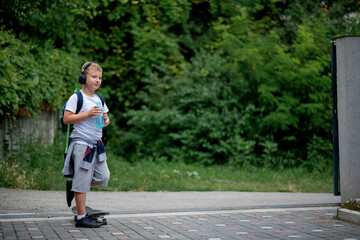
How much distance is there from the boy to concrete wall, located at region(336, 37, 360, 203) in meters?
3.19

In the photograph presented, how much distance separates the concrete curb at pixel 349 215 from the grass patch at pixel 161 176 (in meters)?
3.18

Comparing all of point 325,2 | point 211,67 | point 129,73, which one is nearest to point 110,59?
point 129,73

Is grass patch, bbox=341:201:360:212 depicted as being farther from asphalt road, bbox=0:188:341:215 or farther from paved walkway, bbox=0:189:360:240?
asphalt road, bbox=0:188:341:215

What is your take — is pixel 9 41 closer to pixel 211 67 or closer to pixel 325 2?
pixel 211 67

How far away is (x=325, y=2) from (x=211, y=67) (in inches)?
171

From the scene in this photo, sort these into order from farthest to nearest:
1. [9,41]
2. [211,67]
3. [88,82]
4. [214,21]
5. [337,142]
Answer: [214,21] → [211,67] → [9,41] → [337,142] → [88,82]

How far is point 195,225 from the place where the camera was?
5.12 metres

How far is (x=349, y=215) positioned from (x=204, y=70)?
8.00 metres

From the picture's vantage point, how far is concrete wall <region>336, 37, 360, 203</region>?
5.88m

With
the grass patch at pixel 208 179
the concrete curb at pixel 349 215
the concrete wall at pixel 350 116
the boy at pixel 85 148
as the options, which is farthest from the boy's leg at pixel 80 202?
the concrete wall at pixel 350 116

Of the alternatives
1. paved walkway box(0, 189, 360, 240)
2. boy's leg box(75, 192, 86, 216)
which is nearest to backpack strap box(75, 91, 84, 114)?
boy's leg box(75, 192, 86, 216)

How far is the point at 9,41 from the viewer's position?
27.3 feet

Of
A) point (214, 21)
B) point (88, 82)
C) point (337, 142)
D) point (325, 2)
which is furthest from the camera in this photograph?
point (214, 21)

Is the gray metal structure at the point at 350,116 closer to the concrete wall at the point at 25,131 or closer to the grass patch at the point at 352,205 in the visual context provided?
the grass patch at the point at 352,205
